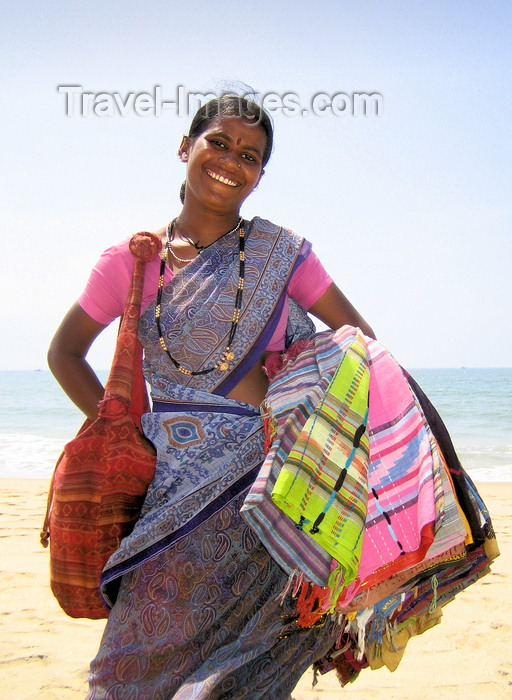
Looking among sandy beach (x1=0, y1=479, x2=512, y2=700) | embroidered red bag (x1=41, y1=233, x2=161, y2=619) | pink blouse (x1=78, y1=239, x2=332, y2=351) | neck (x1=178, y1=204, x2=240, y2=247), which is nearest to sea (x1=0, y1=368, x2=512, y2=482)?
sandy beach (x1=0, y1=479, x2=512, y2=700)

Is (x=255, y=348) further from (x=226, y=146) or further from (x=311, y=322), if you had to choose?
(x=226, y=146)

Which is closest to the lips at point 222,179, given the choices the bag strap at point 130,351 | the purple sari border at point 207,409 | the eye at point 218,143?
the eye at point 218,143

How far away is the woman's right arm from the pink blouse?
0.05 meters

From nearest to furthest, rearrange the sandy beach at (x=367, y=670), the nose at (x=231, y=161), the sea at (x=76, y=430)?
the nose at (x=231, y=161)
the sandy beach at (x=367, y=670)
the sea at (x=76, y=430)

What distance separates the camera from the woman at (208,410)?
2.04m

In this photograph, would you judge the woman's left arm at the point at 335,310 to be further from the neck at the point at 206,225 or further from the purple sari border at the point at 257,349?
the neck at the point at 206,225

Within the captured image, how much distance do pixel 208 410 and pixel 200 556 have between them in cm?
48

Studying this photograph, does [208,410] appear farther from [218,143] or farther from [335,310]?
[218,143]

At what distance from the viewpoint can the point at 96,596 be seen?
2.23 metres

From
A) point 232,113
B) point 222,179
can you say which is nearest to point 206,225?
point 222,179

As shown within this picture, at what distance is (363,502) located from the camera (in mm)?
2002

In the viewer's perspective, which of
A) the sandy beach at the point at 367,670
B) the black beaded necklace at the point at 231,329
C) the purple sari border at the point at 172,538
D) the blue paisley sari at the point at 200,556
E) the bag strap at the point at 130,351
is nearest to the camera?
the blue paisley sari at the point at 200,556

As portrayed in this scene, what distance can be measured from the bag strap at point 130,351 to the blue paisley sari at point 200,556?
79mm

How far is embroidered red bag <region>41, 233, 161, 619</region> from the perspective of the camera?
86.0 inches
